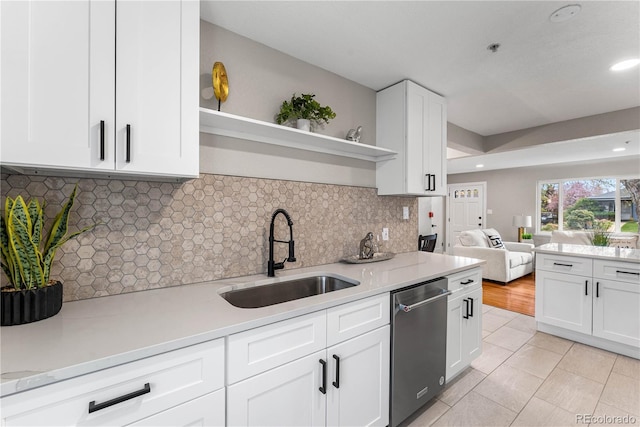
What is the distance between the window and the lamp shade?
1.26 feet

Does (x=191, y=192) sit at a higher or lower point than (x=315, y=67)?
lower

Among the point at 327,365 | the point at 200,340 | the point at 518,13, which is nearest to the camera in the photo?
the point at 200,340

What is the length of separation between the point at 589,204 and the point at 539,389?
5.94 meters

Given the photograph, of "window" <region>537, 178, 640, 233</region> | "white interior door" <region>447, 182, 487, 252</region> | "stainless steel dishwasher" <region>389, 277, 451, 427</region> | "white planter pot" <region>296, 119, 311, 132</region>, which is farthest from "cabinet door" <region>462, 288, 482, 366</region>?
"window" <region>537, 178, 640, 233</region>

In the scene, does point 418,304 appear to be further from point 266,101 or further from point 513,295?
point 513,295

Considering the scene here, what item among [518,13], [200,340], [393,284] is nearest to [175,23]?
[200,340]

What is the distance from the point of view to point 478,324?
223 centimetres

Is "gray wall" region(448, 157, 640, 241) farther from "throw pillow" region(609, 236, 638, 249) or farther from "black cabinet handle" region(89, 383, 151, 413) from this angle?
"black cabinet handle" region(89, 383, 151, 413)

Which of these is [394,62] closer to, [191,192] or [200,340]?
[191,192]

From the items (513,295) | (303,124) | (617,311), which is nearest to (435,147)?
(303,124)

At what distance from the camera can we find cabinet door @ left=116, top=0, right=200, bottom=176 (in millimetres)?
1106

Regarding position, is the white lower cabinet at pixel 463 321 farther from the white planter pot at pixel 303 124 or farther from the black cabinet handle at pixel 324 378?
the white planter pot at pixel 303 124

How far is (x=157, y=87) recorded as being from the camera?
46.4 inches

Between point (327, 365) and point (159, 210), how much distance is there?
1.15 meters
